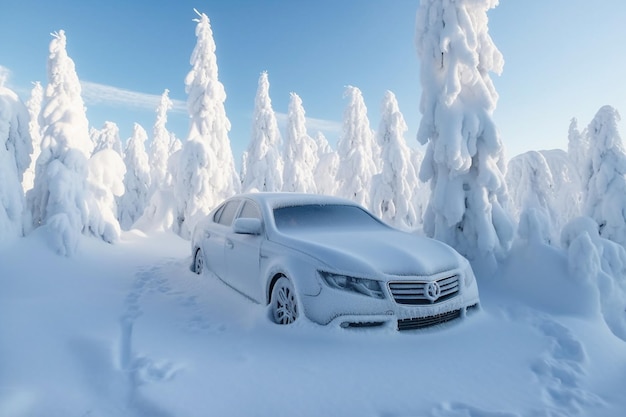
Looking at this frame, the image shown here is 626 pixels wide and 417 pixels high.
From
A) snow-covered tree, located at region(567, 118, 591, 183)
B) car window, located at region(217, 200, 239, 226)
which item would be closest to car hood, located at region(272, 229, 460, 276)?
car window, located at region(217, 200, 239, 226)

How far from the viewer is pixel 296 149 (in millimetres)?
35375

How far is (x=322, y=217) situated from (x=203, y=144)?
14.1 metres

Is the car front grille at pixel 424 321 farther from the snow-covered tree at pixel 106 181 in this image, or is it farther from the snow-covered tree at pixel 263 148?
the snow-covered tree at pixel 263 148

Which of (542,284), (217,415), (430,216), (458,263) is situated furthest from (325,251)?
(430,216)

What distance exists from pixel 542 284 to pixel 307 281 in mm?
3690

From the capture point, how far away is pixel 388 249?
3828 mm

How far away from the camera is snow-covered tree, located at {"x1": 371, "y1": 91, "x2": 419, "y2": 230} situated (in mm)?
22938

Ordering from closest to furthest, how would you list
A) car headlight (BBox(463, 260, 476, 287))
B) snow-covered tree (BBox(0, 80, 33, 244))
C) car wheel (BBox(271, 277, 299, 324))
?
car wheel (BBox(271, 277, 299, 324)) → car headlight (BBox(463, 260, 476, 287)) → snow-covered tree (BBox(0, 80, 33, 244))

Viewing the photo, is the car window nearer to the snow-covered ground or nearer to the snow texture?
the snow-covered ground

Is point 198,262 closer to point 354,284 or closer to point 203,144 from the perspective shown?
point 354,284

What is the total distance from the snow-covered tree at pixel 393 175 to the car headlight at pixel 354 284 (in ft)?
65.8

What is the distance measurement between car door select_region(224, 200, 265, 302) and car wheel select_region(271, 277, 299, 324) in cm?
31

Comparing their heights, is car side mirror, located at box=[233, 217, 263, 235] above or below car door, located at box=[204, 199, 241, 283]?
above

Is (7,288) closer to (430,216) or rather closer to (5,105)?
(5,105)
